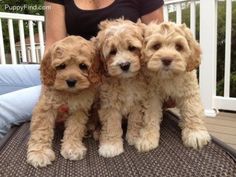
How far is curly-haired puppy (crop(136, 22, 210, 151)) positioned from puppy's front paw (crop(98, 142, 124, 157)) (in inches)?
3.9

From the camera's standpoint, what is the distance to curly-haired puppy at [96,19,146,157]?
158 centimetres

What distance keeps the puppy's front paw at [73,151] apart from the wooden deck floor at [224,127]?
80.2 inches

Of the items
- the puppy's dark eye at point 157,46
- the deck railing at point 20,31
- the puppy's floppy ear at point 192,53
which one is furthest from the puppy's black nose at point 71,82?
the deck railing at point 20,31

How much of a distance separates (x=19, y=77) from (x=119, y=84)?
1.67m

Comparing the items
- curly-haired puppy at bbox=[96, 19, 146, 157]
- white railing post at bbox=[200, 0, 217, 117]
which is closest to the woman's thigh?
curly-haired puppy at bbox=[96, 19, 146, 157]

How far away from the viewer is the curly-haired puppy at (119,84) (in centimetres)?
158

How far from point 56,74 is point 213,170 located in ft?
2.76

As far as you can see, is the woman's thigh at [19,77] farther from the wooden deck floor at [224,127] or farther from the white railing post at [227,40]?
the white railing post at [227,40]

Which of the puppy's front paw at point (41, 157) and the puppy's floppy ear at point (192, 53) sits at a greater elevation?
the puppy's floppy ear at point (192, 53)

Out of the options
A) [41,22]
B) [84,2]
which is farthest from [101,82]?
[41,22]

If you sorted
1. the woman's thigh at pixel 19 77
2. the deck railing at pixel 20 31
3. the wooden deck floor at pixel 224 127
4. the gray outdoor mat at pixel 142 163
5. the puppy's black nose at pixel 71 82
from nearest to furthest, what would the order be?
the gray outdoor mat at pixel 142 163 → the puppy's black nose at pixel 71 82 → the woman's thigh at pixel 19 77 → the wooden deck floor at pixel 224 127 → the deck railing at pixel 20 31

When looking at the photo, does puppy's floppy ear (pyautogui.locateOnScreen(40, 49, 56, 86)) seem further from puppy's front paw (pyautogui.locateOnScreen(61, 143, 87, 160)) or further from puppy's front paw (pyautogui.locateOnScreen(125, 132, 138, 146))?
puppy's front paw (pyautogui.locateOnScreen(125, 132, 138, 146))

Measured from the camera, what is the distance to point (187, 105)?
1697 millimetres

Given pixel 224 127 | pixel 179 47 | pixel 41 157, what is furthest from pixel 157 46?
pixel 224 127
